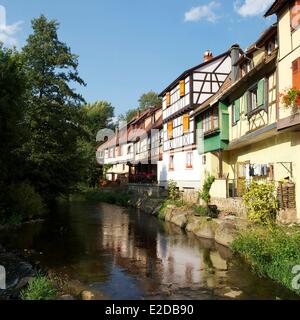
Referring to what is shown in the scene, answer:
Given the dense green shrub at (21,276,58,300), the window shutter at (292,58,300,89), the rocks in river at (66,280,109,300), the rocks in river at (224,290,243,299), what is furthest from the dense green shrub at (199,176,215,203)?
the dense green shrub at (21,276,58,300)

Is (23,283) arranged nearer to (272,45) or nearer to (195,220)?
(195,220)

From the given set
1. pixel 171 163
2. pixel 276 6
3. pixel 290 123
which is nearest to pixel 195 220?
pixel 290 123

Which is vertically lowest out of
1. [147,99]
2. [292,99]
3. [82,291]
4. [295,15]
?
[82,291]

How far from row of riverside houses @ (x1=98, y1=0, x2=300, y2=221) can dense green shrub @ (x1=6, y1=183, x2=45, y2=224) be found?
1075 centimetres

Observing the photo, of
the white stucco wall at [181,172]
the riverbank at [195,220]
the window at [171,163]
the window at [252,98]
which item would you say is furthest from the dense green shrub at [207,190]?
the window at [171,163]

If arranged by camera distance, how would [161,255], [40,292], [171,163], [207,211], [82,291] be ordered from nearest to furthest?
[40,292] → [82,291] → [161,255] → [207,211] → [171,163]

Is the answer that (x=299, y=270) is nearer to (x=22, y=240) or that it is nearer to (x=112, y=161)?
(x=22, y=240)

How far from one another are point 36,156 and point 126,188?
2039 centimetres

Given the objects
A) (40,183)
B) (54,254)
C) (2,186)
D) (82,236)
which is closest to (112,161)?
(40,183)

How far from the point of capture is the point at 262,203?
55.4 feet

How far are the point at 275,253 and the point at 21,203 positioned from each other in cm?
1703

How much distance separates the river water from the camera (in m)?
11.1

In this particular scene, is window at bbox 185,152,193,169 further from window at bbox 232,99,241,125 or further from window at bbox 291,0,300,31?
window at bbox 291,0,300,31

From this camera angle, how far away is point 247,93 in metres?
20.7
